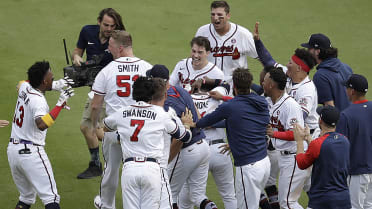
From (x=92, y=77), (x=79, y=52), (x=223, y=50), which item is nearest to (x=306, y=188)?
(x=223, y=50)

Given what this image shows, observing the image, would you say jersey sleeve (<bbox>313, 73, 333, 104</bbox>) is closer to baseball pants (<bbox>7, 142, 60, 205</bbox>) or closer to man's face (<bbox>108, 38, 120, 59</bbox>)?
man's face (<bbox>108, 38, 120, 59</bbox>)

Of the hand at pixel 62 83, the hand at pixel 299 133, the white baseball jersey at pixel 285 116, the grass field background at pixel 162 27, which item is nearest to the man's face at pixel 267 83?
the white baseball jersey at pixel 285 116

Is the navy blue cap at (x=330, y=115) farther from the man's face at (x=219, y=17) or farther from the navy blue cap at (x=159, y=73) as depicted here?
the man's face at (x=219, y=17)

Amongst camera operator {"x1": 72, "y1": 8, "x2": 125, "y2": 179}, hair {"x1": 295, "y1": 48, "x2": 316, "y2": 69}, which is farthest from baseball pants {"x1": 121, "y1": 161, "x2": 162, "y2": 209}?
camera operator {"x1": 72, "y1": 8, "x2": 125, "y2": 179}

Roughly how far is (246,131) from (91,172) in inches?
125

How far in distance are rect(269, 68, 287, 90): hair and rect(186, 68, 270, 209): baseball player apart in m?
0.45

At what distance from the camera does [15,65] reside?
1236 centimetres

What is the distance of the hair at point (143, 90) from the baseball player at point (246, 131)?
0.74 metres

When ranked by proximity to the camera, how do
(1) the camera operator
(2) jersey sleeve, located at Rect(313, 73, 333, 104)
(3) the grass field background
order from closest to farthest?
(2) jersey sleeve, located at Rect(313, 73, 333, 104) → (1) the camera operator → (3) the grass field background

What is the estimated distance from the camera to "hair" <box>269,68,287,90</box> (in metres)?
7.10

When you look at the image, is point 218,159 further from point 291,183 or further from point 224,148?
point 291,183

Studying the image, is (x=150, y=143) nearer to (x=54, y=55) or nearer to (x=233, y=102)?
(x=233, y=102)

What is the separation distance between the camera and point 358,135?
22.6 ft

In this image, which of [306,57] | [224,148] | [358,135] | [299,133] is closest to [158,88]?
[224,148]
